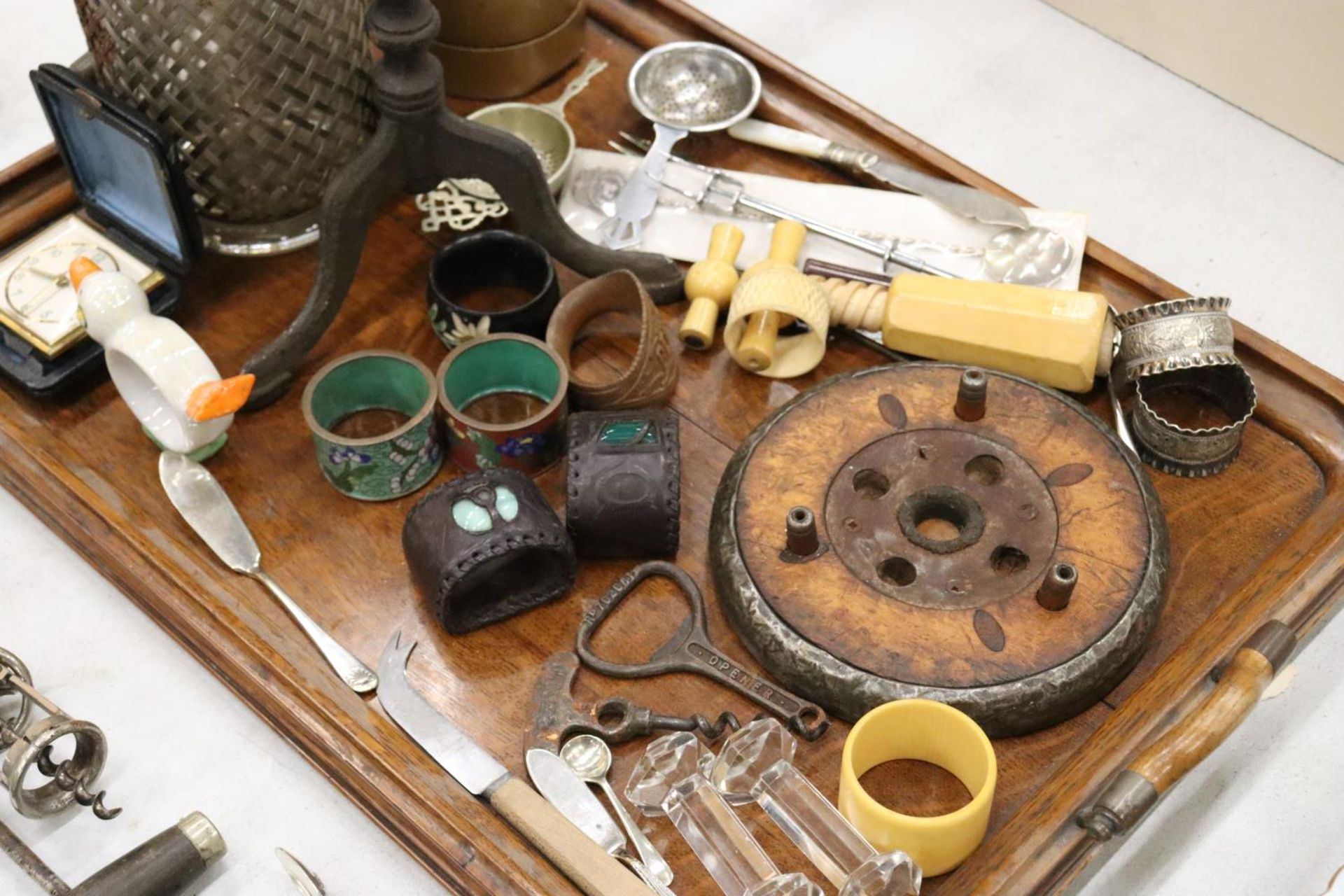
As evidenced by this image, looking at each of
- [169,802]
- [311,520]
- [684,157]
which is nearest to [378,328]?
[311,520]

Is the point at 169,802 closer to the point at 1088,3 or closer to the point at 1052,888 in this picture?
the point at 1052,888

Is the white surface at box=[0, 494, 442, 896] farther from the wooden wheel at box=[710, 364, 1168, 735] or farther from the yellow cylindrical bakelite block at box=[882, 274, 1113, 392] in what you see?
the yellow cylindrical bakelite block at box=[882, 274, 1113, 392]

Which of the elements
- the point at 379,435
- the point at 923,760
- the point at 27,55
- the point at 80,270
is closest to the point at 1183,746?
the point at 923,760

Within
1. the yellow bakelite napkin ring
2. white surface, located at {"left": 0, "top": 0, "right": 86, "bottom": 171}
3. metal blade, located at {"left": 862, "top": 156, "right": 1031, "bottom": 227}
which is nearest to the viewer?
the yellow bakelite napkin ring

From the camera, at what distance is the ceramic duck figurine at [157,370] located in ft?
4.48

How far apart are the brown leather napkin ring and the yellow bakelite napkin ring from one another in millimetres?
377

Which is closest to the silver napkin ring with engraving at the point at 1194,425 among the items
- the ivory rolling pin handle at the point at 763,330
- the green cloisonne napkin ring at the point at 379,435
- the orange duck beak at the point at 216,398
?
the ivory rolling pin handle at the point at 763,330

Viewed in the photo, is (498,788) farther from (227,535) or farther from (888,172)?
(888,172)

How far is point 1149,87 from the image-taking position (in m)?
1.92

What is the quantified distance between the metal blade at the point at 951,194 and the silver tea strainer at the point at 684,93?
16cm

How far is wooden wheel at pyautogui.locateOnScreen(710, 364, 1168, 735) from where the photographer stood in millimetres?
1243

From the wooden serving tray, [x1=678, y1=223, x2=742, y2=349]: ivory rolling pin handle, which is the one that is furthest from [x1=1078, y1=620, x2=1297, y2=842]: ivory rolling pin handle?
[x1=678, y1=223, x2=742, y2=349]: ivory rolling pin handle

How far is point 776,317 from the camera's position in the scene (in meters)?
1.50

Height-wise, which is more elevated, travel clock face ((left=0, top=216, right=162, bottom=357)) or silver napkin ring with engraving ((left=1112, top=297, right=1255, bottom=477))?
silver napkin ring with engraving ((left=1112, top=297, right=1255, bottom=477))
